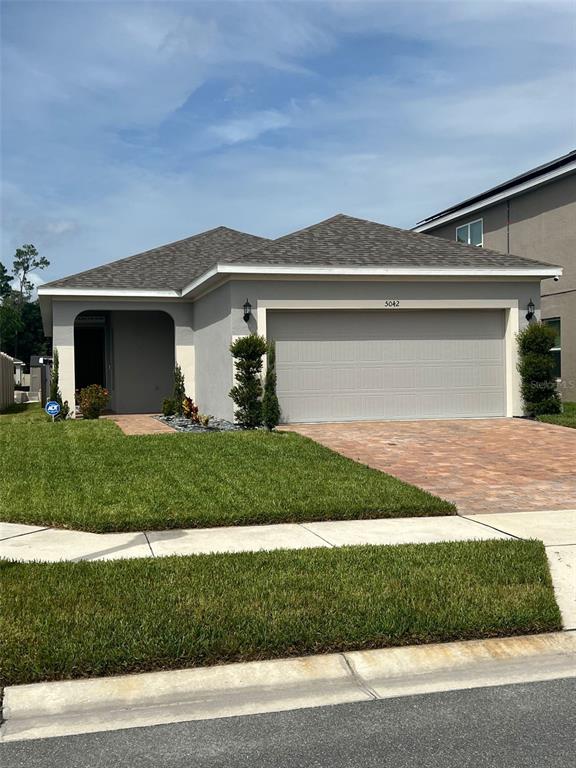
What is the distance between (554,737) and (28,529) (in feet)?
19.3

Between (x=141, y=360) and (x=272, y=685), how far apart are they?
21671 millimetres

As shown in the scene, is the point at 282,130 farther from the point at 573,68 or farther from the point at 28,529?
the point at 28,529

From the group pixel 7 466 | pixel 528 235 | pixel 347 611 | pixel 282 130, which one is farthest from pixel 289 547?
pixel 528 235

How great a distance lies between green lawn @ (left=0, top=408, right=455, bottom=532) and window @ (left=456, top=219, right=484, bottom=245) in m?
14.7

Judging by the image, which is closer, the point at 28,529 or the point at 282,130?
the point at 28,529

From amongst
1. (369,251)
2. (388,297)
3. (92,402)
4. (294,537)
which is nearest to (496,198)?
(369,251)

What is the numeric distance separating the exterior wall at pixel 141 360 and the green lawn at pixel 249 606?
1904 cm

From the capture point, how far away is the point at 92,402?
68.5ft

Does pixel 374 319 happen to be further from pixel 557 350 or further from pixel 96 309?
pixel 96 309

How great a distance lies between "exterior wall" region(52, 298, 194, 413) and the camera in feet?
70.9

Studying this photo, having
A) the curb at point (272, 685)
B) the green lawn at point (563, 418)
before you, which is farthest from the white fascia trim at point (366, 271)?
the curb at point (272, 685)

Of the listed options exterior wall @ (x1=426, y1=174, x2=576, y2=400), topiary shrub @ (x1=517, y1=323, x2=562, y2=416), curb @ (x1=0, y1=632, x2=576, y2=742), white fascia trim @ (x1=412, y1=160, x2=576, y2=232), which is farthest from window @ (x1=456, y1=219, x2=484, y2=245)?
curb @ (x1=0, y1=632, x2=576, y2=742)

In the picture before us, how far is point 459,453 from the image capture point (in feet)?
43.8

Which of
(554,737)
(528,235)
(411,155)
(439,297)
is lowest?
(554,737)
